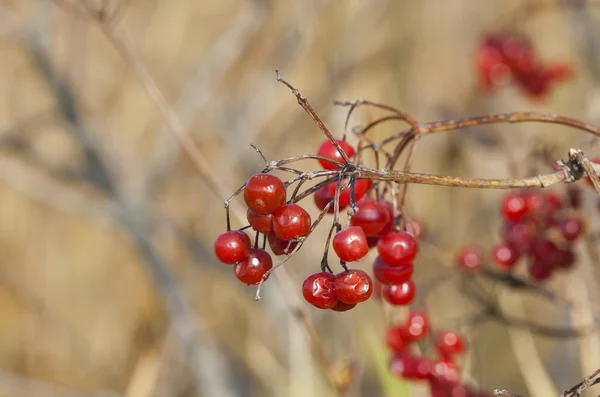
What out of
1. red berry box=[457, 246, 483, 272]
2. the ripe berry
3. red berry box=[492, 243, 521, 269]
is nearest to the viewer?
the ripe berry

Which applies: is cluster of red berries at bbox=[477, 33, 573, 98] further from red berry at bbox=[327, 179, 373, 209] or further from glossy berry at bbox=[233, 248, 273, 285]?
glossy berry at bbox=[233, 248, 273, 285]

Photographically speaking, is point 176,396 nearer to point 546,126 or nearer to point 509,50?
point 509,50

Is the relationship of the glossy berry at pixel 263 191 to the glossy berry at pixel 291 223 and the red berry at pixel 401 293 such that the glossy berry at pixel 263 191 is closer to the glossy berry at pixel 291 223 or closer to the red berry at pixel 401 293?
the glossy berry at pixel 291 223

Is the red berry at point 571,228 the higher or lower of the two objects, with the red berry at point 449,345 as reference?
higher

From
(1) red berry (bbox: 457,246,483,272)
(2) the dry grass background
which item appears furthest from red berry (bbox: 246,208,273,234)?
(2) the dry grass background

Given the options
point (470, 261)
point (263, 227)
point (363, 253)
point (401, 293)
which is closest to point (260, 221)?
point (263, 227)

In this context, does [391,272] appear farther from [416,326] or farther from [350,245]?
[416,326]

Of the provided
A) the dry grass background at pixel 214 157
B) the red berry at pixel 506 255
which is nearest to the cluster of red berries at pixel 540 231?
the red berry at pixel 506 255
